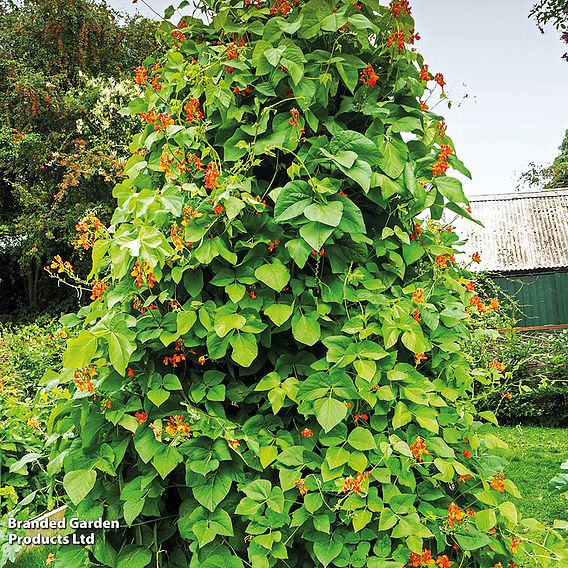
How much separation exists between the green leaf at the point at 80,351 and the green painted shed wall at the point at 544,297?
1509 centimetres

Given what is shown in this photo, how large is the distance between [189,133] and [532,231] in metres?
18.4

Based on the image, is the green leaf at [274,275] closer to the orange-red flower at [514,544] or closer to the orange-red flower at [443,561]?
the orange-red flower at [443,561]

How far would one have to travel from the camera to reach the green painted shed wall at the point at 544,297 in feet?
50.6

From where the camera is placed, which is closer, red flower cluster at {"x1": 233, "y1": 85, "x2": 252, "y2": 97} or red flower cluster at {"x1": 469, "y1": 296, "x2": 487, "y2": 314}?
red flower cluster at {"x1": 233, "y1": 85, "x2": 252, "y2": 97}

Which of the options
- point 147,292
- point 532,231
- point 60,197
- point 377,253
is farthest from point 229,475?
point 532,231

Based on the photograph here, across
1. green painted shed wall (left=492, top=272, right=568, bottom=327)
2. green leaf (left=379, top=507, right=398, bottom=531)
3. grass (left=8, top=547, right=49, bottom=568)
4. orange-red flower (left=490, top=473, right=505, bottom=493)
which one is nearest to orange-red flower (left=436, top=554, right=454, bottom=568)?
green leaf (left=379, top=507, right=398, bottom=531)

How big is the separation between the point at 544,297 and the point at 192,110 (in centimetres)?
1586

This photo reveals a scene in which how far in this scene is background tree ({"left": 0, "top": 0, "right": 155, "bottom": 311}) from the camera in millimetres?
14266

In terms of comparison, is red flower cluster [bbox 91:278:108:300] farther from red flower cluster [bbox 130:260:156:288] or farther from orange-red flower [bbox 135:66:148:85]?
orange-red flower [bbox 135:66:148:85]

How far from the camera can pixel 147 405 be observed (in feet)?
5.30

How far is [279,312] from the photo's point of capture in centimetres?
158

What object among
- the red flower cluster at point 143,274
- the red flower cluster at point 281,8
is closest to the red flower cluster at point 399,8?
the red flower cluster at point 281,8

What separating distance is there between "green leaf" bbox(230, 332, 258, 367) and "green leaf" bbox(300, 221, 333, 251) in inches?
11.4

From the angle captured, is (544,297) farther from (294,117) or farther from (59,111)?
(294,117)
